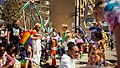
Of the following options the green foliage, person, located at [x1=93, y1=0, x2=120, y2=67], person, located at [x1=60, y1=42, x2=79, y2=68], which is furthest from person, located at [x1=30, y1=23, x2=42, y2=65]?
the green foliage

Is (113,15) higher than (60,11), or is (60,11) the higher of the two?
(60,11)

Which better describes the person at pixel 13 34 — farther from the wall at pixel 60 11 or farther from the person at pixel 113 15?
the wall at pixel 60 11

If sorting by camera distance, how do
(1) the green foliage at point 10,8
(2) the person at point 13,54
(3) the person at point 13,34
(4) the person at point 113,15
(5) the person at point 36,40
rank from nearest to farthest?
(4) the person at point 113,15
(2) the person at point 13,54
(3) the person at point 13,34
(5) the person at point 36,40
(1) the green foliage at point 10,8

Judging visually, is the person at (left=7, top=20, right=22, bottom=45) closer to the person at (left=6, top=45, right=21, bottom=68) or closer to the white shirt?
the person at (left=6, top=45, right=21, bottom=68)

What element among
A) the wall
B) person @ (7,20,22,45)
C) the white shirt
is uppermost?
the wall

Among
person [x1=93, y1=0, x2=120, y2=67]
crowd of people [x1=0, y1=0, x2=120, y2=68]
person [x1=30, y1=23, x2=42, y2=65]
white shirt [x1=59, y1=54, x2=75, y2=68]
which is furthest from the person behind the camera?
person [x1=30, y1=23, x2=42, y2=65]

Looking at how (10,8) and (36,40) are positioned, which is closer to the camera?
(36,40)

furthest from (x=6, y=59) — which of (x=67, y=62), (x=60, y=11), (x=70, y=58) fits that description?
(x=60, y=11)

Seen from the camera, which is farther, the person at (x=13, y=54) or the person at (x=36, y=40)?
the person at (x=36, y=40)

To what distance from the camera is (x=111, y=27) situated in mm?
2434

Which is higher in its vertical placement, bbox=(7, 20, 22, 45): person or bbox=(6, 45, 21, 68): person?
bbox=(7, 20, 22, 45): person

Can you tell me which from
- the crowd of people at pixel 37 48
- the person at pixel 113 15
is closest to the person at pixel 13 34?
the crowd of people at pixel 37 48

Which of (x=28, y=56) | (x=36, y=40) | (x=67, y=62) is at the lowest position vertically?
(x=28, y=56)

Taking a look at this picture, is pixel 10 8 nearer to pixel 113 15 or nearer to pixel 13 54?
pixel 13 54
